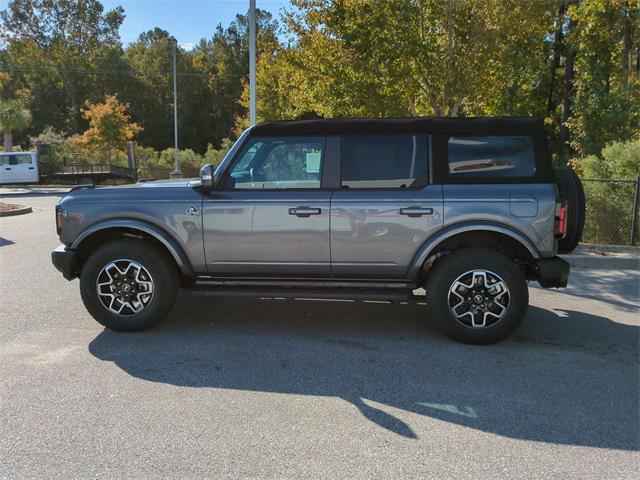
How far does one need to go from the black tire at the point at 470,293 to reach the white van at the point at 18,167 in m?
29.7

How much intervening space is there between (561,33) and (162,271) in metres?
20.2

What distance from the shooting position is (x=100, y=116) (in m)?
37.0

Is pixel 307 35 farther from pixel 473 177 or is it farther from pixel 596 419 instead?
pixel 596 419

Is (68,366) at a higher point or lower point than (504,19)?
lower

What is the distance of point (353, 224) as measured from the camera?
187 inches

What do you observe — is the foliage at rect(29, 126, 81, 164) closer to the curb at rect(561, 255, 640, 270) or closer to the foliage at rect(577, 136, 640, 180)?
the foliage at rect(577, 136, 640, 180)

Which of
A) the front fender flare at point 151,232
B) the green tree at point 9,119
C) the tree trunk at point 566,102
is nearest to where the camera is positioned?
the front fender flare at point 151,232

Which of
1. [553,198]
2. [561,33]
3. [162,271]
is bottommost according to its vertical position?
[162,271]

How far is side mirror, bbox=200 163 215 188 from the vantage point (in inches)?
187

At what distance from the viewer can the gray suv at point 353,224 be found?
4.68 meters

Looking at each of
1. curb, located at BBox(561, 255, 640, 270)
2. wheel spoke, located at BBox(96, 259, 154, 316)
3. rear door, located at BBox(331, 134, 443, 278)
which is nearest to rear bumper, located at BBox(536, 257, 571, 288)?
rear door, located at BBox(331, 134, 443, 278)

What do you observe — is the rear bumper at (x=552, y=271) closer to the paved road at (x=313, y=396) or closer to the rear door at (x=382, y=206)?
the paved road at (x=313, y=396)

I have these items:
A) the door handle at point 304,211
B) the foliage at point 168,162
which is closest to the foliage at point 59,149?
the foliage at point 168,162

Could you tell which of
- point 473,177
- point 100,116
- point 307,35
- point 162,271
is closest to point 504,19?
point 307,35
